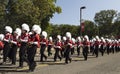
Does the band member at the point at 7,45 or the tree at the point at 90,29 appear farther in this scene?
the tree at the point at 90,29

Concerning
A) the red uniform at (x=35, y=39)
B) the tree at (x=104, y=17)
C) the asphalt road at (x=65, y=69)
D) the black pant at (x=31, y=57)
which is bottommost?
the asphalt road at (x=65, y=69)

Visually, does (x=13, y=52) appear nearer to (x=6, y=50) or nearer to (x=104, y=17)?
(x=6, y=50)

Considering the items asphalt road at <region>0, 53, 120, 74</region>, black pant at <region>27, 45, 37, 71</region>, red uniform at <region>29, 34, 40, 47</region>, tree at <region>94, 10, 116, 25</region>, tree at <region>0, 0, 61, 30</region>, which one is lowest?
asphalt road at <region>0, 53, 120, 74</region>

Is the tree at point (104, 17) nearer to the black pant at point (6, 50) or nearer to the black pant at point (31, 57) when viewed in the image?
the black pant at point (6, 50)

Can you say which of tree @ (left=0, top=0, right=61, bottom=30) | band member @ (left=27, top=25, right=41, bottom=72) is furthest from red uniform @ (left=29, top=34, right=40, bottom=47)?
tree @ (left=0, top=0, right=61, bottom=30)

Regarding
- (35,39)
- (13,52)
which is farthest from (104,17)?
(35,39)

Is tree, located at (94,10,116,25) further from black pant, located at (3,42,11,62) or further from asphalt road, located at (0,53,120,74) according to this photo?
black pant, located at (3,42,11,62)

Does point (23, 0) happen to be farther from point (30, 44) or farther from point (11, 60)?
point (30, 44)

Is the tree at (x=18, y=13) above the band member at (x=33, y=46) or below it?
above

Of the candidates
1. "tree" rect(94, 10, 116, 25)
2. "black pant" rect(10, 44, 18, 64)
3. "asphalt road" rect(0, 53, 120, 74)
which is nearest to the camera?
"asphalt road" rect(0, 53, 120, 74)

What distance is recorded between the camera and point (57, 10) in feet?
246

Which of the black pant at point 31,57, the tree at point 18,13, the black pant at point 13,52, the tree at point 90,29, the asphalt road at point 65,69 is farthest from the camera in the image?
the tree at point 90,29

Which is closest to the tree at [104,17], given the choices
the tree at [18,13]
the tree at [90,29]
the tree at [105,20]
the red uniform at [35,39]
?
the tree at [105,20]

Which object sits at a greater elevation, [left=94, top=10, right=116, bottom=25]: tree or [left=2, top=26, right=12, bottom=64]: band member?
[left=94, top=10, right=116, bottom=25]: tree
